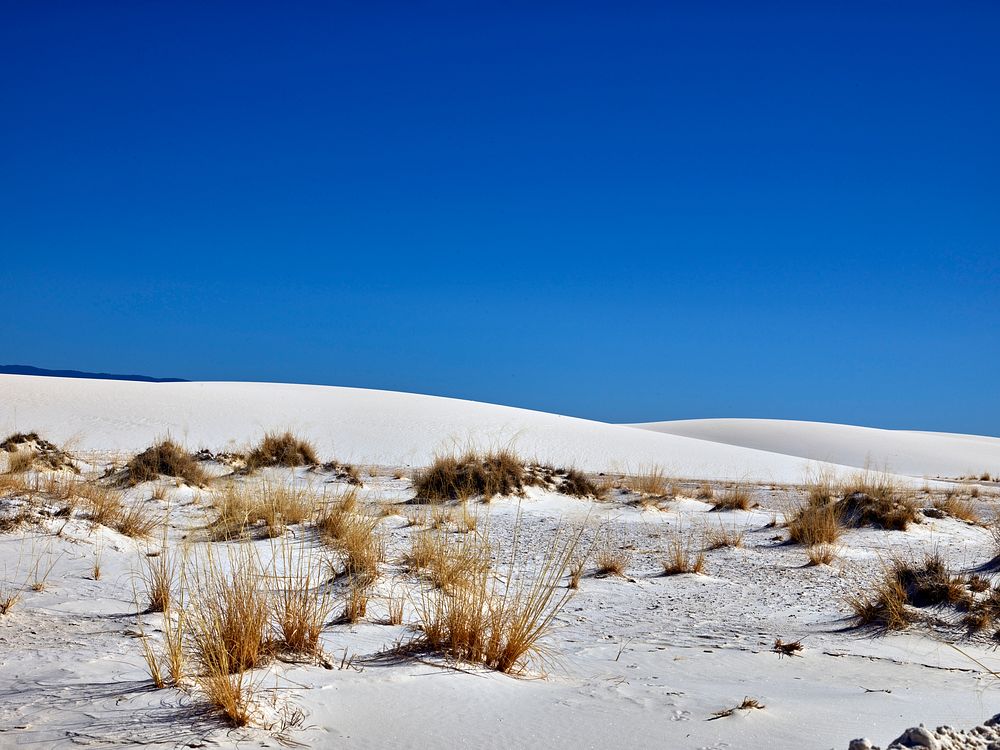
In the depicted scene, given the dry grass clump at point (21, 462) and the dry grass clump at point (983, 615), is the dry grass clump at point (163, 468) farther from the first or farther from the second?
the dry grass clump at point (983, 615)

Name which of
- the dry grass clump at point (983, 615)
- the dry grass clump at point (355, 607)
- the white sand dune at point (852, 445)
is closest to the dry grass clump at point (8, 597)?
the dry grass clump at point (355, 607)

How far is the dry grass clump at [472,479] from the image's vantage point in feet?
39.2

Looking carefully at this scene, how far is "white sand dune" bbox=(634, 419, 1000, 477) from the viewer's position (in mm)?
41031

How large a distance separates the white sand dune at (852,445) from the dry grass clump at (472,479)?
2589 cm

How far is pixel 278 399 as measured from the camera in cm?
3644

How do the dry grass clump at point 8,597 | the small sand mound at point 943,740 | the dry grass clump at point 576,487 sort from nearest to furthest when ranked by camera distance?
1. the small sand mound at point 943,740
2. the dry grass clump at point 8,597
3. the dry grass clump at point 576,487

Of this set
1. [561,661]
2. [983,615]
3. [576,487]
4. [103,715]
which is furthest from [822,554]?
[103,715]

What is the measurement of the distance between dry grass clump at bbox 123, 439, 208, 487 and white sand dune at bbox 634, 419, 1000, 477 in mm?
27904

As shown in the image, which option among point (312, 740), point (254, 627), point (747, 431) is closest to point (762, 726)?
point (312, 740)

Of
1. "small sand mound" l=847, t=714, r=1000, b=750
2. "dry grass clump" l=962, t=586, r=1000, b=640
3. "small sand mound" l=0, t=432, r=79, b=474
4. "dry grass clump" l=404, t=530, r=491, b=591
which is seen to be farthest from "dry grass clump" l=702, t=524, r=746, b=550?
"small sand mound" l=0, t=432, r=79, b=474

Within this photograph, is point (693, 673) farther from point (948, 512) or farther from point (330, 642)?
point (948, 512)

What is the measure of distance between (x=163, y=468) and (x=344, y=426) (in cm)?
1759

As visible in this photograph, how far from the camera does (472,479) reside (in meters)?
12.4

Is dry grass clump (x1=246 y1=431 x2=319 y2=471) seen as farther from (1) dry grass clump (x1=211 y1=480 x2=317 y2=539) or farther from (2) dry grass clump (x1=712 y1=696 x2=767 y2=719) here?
(2) dry grass clump (x1=712 y1=696 x2=767 y2=719)
